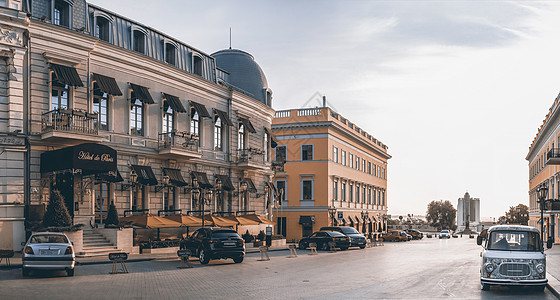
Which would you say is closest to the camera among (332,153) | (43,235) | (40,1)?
(43,235)

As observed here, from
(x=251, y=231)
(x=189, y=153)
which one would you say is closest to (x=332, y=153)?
(x=251, y=231)

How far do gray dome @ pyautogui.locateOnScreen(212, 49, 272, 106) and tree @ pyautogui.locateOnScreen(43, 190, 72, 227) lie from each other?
23.2 meters

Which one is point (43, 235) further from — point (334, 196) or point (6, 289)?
point (334, 196)

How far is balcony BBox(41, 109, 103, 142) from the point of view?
27531mm

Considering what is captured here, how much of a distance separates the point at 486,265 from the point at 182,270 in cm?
1243

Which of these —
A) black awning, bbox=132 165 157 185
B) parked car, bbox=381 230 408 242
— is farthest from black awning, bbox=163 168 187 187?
parked car, bbox=381 230 408 242

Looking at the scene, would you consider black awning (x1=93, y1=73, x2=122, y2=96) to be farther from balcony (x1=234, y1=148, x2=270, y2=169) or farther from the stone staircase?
balcony (x1=234, y1=148, x2=270, y2=169)

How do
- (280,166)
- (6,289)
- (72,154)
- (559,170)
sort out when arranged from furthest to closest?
(559,170) < (280,166) < (72,154) < (6,289)

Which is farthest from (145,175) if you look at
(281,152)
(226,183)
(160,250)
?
(281,152)

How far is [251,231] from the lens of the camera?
47031 mm

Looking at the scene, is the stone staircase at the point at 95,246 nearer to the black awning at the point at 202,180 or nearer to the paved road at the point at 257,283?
the paved road at the point at 257,283

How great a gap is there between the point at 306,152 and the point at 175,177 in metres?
29.4

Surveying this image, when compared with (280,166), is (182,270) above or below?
below

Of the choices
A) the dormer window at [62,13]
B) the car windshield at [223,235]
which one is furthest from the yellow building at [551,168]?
the dormer window at [62,13]
